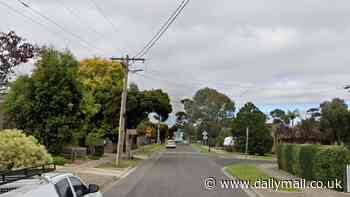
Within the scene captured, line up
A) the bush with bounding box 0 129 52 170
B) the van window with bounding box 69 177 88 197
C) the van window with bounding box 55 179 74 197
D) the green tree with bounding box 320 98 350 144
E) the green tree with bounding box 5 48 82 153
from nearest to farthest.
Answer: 1. the van window with bounding box 55 179 74 197
2. the van window with bounding box 69 177 88 197
3. the bush with bounding box 0 129 52 170
4. the green tree with bounding box 5 48 82 153
5. the green tree with bounding box 320 98 350 144

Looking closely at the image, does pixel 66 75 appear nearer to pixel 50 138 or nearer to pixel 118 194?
pixel 50 138

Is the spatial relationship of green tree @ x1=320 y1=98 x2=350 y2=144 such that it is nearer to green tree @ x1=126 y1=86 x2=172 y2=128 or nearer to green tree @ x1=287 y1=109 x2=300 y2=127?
green tree @ x1=126 y1=86 x2=172 y2=128

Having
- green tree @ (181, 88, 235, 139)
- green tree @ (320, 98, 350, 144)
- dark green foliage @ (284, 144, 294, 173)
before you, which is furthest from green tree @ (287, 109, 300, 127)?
dark green foliage @ (284, 144, 294, 173)

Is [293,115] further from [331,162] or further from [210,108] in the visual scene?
[331,162]

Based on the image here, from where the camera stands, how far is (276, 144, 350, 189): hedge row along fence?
69.7 ft

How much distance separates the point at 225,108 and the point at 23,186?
462 ft

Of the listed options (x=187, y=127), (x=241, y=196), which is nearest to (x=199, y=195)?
(x=241, y=196)

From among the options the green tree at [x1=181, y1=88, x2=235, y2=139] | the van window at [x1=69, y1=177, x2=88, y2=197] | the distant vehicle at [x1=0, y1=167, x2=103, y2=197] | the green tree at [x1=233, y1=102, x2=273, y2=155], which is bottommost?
the van window at [x1=69, y1=177, x2=88, y2=197]

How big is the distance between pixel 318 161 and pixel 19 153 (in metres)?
12.6

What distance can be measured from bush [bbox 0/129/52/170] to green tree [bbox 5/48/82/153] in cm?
1238

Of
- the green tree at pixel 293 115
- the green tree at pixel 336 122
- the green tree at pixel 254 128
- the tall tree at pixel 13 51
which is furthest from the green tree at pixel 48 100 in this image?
the green tree at pixel 293 115

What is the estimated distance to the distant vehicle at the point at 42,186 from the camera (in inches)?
277

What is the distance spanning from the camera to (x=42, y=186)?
25.0 feet

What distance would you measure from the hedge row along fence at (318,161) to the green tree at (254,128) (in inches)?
1323
